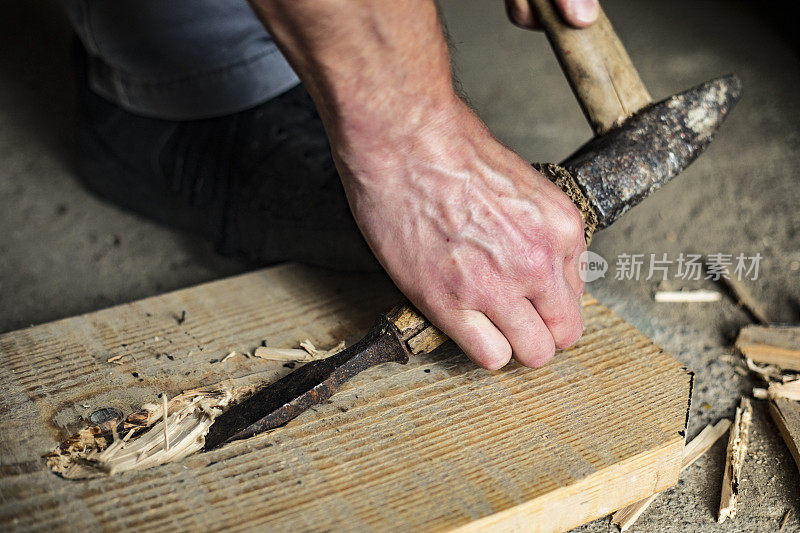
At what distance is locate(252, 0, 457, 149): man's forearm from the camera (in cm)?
99

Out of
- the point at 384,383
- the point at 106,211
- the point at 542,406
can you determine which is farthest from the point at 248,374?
the point at 106,211

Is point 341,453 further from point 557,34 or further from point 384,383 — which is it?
point 557,34

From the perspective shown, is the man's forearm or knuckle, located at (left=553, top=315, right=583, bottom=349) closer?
the man's forearm

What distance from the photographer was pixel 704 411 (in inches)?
56.6

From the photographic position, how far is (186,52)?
197cm

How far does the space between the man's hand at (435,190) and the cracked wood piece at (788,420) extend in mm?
498

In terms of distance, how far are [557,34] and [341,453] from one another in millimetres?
975

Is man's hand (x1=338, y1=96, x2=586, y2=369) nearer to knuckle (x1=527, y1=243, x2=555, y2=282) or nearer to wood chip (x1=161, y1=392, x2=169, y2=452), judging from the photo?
knuckle (x1=527, y1=243, x2=555, y2=282)

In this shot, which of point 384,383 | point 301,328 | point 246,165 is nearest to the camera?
point 384,383

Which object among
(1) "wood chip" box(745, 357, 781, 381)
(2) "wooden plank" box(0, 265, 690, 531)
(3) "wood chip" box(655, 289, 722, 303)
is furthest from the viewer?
(3) "wood chip" box(655, 289, 722, 303)

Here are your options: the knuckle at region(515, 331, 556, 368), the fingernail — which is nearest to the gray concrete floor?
the knuckle at region(515, 331, 556, 368)

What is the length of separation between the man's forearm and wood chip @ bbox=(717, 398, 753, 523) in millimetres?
869

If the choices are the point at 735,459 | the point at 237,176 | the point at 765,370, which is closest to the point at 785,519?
the point at 735,459

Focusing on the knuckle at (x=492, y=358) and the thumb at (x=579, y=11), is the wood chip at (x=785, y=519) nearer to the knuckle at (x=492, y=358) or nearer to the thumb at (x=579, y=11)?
the knuckle at (x=492, y=358)
